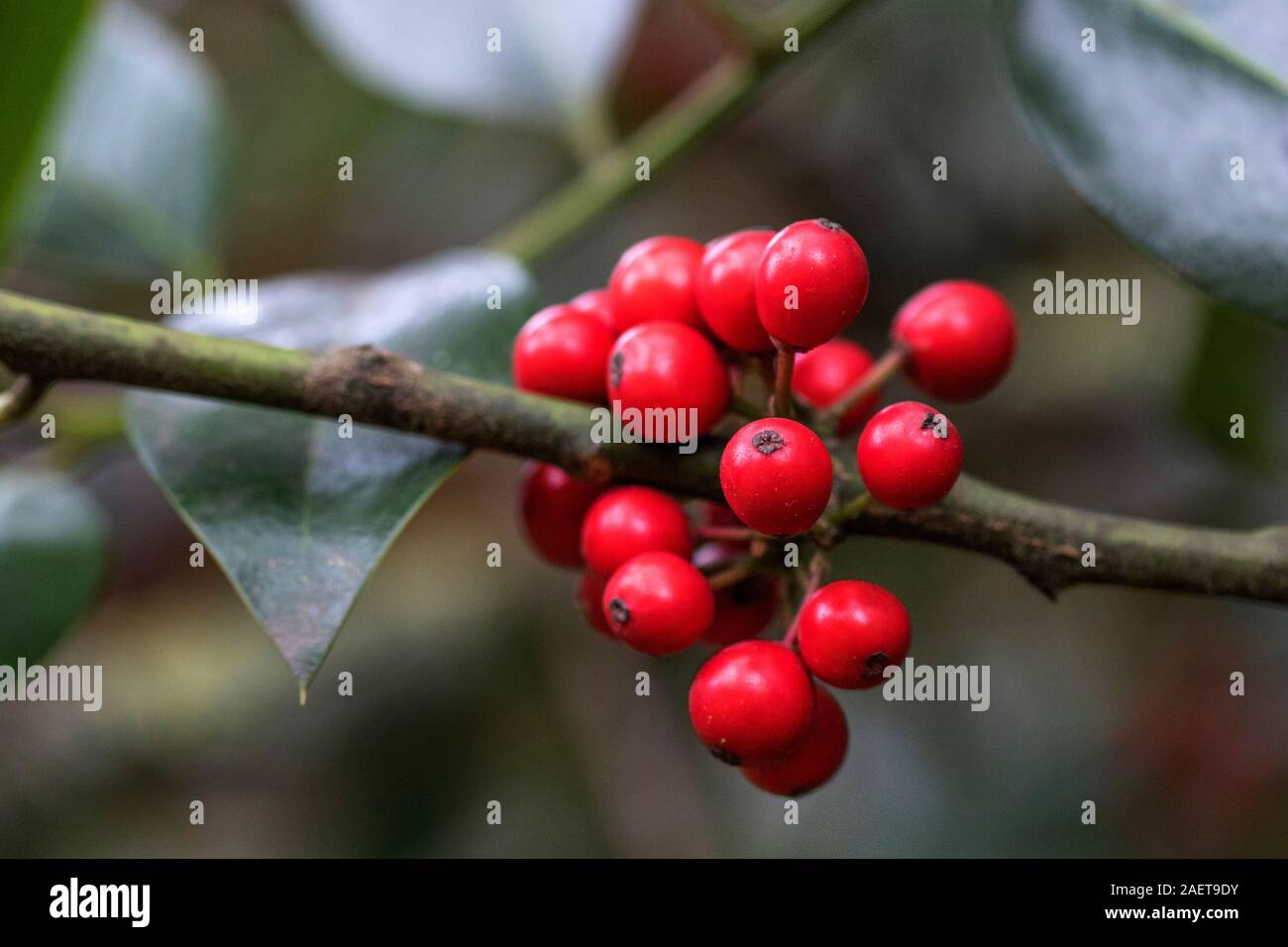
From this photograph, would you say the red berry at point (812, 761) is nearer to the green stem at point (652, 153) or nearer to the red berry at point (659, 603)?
the red berry at point (659, 603)

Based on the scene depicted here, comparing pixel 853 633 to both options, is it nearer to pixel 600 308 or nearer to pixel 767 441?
pixel 767 441

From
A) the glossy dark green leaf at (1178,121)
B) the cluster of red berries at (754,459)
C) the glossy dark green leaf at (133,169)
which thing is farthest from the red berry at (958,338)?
→ the glossy dark green leaf at (133,169)

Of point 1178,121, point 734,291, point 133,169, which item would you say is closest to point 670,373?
point 734,291

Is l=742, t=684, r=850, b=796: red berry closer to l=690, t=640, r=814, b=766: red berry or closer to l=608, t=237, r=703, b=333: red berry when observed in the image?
l=690, t=640, r=814, b=766: red berry

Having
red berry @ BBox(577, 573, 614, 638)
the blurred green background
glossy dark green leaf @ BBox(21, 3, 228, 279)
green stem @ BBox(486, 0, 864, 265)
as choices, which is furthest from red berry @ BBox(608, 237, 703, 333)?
glossy dark green leaf @ BBox(21, 3, 228, 279)
